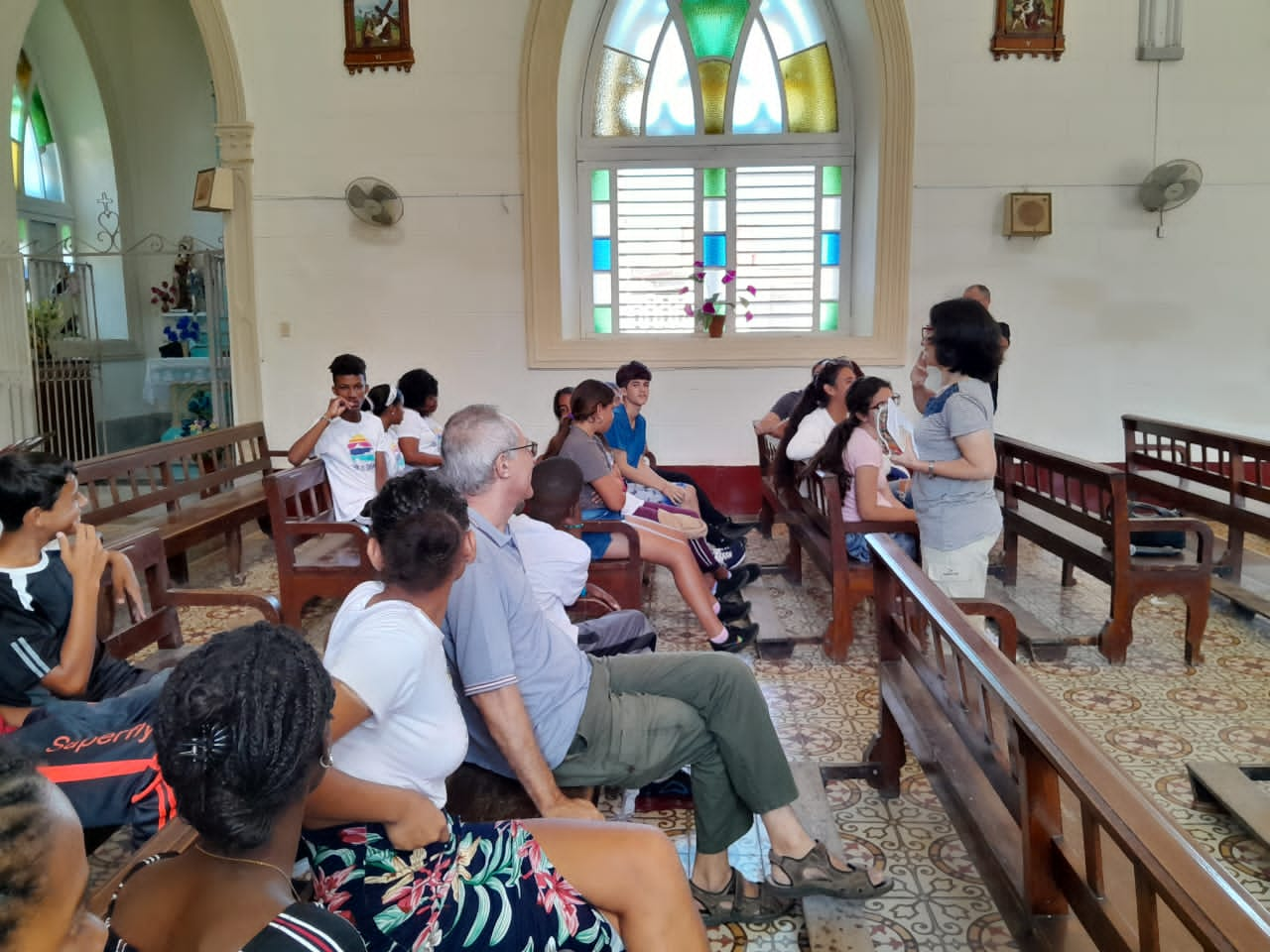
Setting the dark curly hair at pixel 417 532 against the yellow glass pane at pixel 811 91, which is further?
the yellow glass pane at pixel 811 91

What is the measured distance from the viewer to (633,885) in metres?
1.39

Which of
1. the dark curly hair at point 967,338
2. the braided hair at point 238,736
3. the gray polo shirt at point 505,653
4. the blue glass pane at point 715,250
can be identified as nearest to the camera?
the braided hair at point 238,736

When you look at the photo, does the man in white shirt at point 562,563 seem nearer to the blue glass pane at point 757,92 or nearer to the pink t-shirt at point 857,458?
the pink t-shirt at point 857,458

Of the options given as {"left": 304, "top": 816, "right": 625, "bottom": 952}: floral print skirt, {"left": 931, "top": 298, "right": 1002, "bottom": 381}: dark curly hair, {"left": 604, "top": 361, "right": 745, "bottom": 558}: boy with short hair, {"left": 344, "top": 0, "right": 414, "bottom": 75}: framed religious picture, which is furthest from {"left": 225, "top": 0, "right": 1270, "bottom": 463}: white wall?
{"left": 304, "top": 816, "right": 625, "bottom": 952}: floral print skirt

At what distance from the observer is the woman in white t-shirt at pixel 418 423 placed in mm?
4855

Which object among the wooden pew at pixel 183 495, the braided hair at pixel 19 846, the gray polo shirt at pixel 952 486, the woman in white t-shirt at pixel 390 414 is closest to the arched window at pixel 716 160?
the woman in white t-shirt at pixel 390 414

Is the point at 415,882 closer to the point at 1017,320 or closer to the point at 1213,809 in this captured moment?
the point at 1213,809

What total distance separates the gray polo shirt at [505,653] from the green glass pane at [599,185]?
5206mm

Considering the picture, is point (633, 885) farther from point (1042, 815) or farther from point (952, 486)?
point (952, 486)

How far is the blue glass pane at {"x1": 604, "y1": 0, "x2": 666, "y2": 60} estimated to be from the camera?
6570 millimetres

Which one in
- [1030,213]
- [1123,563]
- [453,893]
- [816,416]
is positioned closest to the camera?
[453,893]

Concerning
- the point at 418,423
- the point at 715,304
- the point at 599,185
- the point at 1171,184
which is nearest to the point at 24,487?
the point at 418,423

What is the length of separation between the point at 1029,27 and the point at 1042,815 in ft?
19.5

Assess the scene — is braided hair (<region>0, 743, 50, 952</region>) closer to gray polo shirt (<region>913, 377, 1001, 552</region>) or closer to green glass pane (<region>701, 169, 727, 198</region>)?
gray polo shirt (<region>913, 377, 1001, 552</region>)
